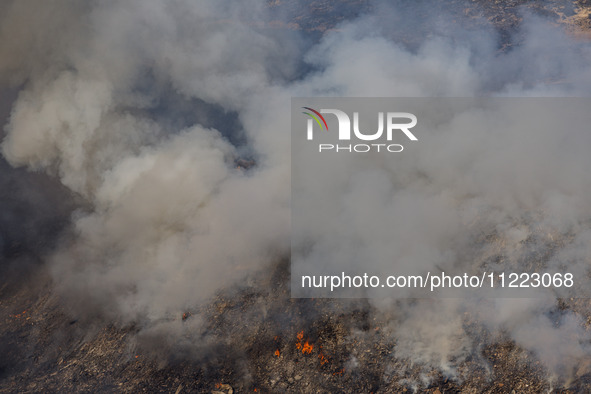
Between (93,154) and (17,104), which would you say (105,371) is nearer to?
(93,154)

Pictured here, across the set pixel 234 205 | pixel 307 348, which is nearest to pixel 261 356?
pixel 307 348

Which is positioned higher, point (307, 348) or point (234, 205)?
point (234, 205)

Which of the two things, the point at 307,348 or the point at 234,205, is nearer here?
the point at 307,348

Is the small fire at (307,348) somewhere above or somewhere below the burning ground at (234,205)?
below

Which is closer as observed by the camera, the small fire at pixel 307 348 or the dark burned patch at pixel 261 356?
the dark burned patch at pixel 261 356

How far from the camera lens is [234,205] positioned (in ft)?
51.4

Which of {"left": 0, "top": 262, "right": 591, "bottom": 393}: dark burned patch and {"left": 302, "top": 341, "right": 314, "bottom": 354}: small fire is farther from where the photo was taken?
{"left": 302, "top": 341, "right": 314, "bottom": 354}: small fire

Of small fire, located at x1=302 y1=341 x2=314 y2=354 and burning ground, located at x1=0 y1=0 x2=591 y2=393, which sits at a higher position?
burning ground, located at x1=0 y1=0 x2=591 y2=393

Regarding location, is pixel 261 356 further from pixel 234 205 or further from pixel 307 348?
pixel 234 205

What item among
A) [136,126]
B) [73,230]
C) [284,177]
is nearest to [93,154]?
[136,126]

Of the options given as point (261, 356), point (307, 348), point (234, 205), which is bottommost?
point (261, 356)

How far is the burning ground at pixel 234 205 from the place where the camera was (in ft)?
37.1

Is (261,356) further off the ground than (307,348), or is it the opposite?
(307,348)

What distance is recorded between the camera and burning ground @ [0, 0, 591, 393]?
11.3 meters
